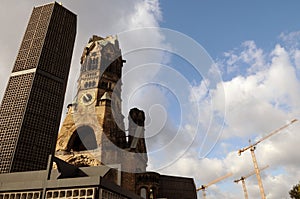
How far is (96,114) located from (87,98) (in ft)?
24.3

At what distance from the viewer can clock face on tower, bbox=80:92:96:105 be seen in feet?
249

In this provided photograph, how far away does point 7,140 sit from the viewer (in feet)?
211

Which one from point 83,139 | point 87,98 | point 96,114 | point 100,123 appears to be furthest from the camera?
point 87,98

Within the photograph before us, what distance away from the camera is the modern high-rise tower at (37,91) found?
64.0 meters

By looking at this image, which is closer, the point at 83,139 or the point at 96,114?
the point at 96,114

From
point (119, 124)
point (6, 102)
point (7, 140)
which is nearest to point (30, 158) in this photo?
point (7, 140)

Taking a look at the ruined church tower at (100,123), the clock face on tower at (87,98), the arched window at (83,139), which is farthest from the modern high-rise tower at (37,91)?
the clock face on tower at (87,98)

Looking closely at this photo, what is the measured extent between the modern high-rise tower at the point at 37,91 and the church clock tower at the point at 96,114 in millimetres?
4089

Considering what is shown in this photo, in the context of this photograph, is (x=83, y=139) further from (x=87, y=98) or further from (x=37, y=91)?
(x=37, y=91)

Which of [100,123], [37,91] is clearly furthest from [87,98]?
[37,91]

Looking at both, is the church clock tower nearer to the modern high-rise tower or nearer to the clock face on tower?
the clock face on tower

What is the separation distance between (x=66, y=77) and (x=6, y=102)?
17479 millimetres

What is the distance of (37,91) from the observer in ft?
236

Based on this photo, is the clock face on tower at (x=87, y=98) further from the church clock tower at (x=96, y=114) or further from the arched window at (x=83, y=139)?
the arched window at (x=83, y=139)
